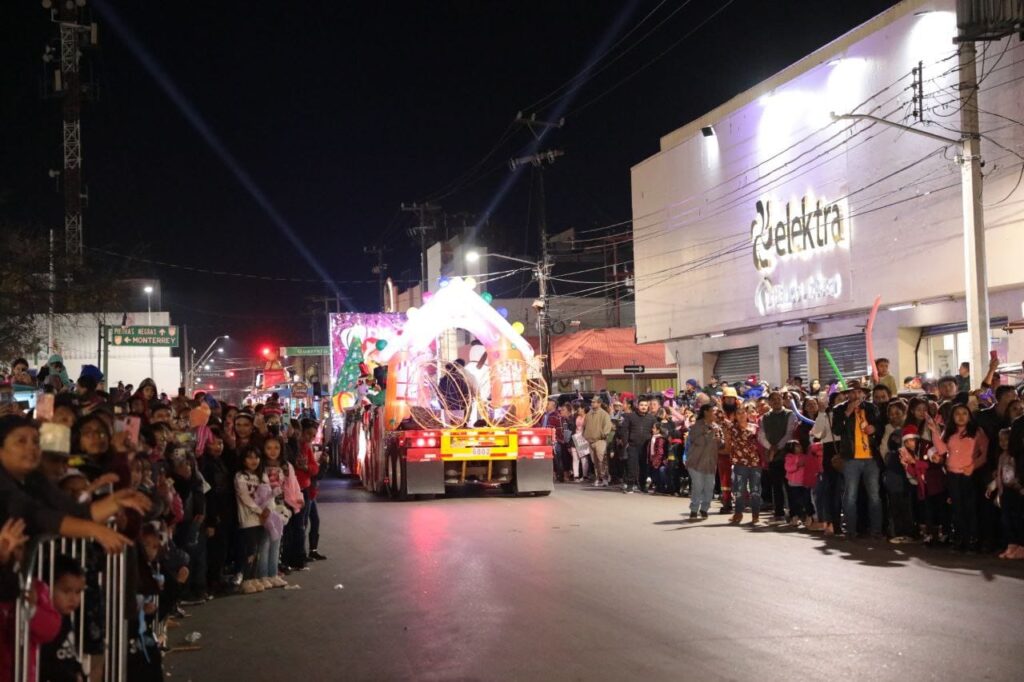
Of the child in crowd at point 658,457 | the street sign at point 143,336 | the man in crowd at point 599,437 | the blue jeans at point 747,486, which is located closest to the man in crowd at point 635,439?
the child in crowd at point 658,457

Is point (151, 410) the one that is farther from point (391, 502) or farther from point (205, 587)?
point (391, 502)

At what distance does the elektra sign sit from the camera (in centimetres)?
2816

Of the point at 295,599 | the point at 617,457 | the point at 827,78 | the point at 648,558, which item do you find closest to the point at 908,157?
the point at 827,78

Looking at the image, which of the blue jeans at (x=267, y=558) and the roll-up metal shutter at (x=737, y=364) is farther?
the roll-up metal shutter at (x=737, y=364)

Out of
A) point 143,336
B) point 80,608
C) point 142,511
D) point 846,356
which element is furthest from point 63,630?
point 143,336

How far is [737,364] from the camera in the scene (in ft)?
120

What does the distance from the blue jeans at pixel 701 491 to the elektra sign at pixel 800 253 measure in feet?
42.9

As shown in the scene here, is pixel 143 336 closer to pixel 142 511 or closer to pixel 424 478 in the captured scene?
pixel 424 478

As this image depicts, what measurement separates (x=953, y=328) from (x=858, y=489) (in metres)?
12.7

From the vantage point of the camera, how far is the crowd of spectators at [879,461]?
40.3ft

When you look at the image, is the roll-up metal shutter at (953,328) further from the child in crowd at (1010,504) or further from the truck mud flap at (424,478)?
the child in crowd at (1010,504)

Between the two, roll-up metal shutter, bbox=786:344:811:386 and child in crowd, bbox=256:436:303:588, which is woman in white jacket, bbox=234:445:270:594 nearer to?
child in crowd, bbox=256:436:303:588

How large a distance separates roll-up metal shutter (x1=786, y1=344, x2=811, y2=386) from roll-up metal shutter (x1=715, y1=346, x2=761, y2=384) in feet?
6.18

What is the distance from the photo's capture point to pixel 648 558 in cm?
1227
